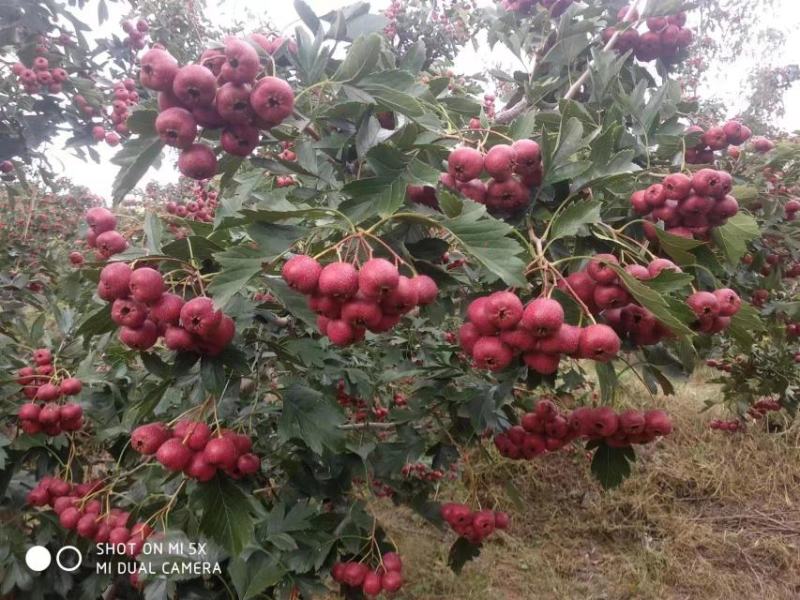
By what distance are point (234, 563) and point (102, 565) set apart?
0.78m

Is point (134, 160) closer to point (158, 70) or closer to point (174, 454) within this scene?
point (158, 70)

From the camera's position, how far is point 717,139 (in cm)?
153

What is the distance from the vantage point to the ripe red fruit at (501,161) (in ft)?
3.63

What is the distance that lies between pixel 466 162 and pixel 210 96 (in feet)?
1.71

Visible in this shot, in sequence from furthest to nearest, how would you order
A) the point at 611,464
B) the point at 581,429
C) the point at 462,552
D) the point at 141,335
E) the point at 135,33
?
the point at 135,33
the point at 462,552
the point at 611,464
the point at 581,429
the point at 141,335

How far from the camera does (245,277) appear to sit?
1.00 m

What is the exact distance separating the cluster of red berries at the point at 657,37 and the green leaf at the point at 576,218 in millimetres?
1176

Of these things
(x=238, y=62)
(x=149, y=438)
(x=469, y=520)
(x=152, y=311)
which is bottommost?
(x=469, y=520)

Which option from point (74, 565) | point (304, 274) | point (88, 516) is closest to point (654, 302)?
point (304, 274)

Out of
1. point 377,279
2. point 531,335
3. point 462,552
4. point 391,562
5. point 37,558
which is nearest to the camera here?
point 377,279

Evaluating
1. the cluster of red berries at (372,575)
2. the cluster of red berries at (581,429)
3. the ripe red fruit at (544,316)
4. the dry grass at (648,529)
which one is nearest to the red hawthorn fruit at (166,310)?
the ripe red fruit at (544,316)

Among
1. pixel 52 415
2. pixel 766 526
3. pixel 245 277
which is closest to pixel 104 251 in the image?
pixel 245 277

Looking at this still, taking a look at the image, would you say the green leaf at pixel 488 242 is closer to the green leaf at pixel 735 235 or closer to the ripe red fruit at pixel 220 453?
the green leaf at pixel 735 235

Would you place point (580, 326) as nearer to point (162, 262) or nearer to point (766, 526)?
point (162, 262)
